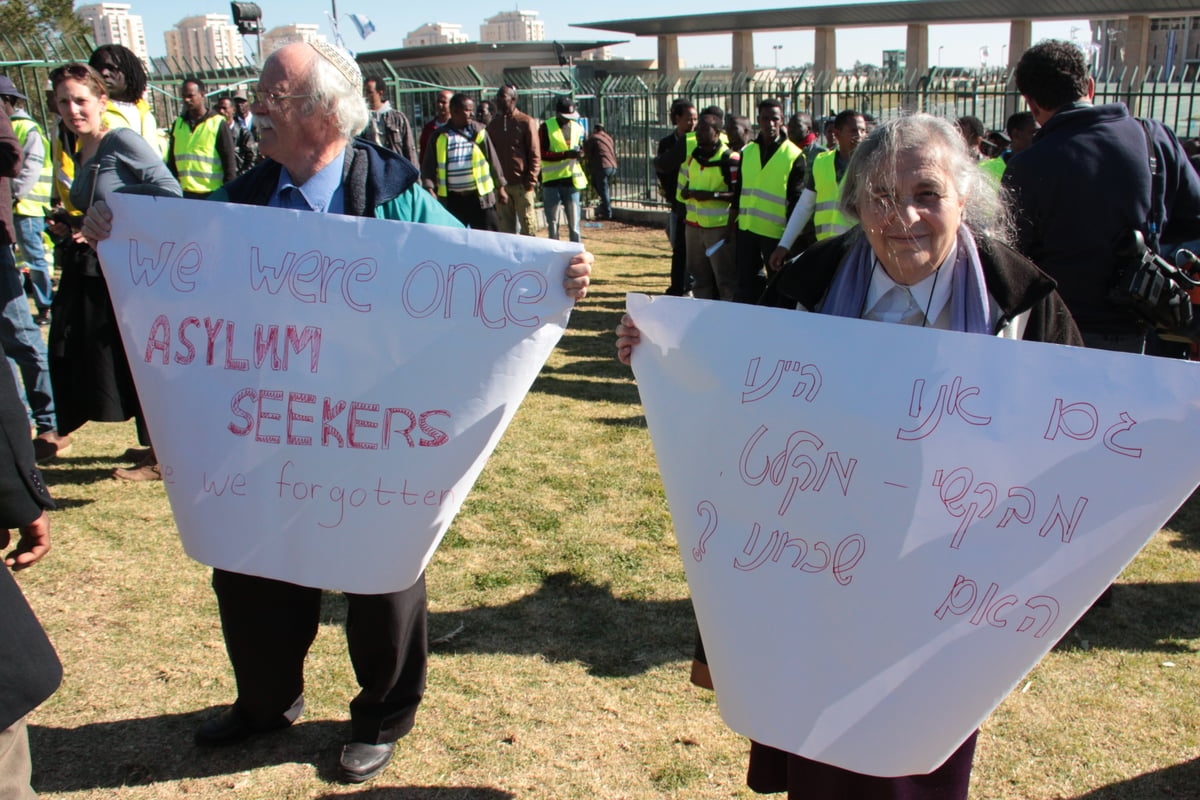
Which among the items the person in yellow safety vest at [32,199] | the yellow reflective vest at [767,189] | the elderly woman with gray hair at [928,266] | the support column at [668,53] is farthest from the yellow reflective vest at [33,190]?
the support column at [668,53]

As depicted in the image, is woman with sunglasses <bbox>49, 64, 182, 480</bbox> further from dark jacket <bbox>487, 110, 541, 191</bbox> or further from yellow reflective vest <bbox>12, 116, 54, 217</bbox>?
dark jacket <bbox>487, 110, 541, 191</bbox>

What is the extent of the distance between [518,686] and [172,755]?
106 centimetres

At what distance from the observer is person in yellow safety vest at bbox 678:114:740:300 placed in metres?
7.92

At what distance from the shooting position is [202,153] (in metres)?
8.10

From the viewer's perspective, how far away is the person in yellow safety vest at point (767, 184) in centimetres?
720

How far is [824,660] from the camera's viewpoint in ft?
6.40

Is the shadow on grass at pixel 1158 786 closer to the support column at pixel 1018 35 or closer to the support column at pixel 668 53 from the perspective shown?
the support column at pixel 1018 35

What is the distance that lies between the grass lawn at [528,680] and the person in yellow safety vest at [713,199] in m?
3.55

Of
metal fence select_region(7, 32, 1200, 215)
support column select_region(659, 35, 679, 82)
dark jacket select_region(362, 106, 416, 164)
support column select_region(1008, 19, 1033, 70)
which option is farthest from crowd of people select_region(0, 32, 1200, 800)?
support column select_region(659, 35, 679, 82)

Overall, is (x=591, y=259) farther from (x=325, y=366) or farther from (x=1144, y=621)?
(x=1144, y=621)

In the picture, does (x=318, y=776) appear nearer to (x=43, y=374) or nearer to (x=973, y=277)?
(x=973, y=277)

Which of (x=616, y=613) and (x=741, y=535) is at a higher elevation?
(x=741, y=535)

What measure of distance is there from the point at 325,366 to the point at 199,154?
6637mm

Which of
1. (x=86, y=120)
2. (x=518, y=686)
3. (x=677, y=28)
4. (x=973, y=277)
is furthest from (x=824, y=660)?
(x=677, y=28)
